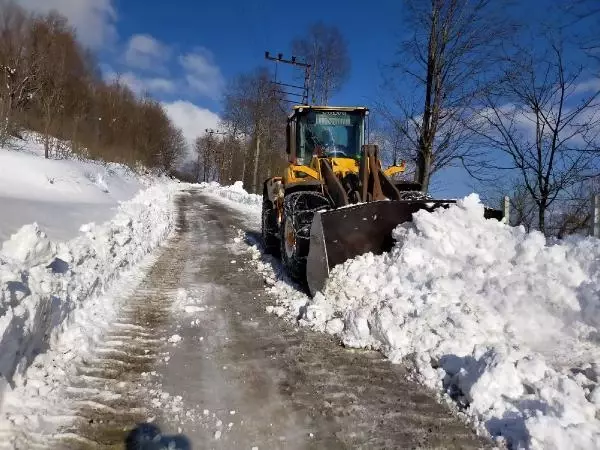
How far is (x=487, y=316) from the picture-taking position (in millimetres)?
4129

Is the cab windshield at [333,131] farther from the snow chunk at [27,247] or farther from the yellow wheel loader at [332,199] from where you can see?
the snow chunk at [27,247]

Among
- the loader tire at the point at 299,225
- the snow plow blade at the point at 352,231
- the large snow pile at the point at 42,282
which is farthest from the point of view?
the loader tire at the point at 299,225

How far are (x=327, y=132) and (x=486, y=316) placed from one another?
15.2 ft

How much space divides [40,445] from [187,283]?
13.5ft

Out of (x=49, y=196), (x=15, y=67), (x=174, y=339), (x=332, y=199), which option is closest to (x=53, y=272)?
(x=174, y=339)

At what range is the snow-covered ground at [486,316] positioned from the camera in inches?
116

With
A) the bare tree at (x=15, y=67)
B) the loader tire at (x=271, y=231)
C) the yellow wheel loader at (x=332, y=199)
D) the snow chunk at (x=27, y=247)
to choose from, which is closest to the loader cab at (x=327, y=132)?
the yellow wheel loader at (x=332, y=199)

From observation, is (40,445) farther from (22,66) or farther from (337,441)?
(22,66)

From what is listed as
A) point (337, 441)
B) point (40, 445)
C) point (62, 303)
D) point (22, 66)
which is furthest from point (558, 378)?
point (22, 66)

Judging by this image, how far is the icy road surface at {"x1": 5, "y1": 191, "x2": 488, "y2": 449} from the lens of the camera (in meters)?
2.88

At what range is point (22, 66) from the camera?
20016mm

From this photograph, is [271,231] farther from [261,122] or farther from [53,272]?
[261,122]

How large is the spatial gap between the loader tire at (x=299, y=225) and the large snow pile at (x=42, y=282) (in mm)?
2473

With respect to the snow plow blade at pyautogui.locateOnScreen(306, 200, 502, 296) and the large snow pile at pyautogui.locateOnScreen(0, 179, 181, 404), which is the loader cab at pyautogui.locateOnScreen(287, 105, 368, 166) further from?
the large snow pile at pyautogui.locateOnScreen(0, 179, 181, 404)
